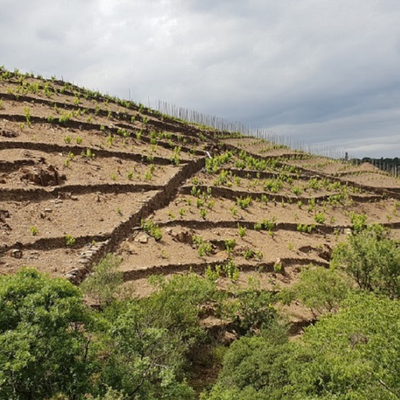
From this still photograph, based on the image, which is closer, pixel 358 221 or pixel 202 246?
pixel 202 246

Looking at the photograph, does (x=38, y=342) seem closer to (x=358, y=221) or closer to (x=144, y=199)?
(x=144, y=199)

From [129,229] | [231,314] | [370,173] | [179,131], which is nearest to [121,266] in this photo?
[129,229]

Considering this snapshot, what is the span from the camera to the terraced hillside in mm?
18375

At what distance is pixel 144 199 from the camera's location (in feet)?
76.4

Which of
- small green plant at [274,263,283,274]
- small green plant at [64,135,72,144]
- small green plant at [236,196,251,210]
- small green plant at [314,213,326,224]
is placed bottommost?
small green plant at [274,263,283,274]

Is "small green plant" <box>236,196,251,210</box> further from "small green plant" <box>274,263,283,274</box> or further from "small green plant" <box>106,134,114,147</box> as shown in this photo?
"small green plant" <box>106,134,114,147</box>

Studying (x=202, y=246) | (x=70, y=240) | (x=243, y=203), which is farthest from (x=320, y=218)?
(x=70, y=240)

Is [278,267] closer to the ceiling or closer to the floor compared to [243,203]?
closer to the floor

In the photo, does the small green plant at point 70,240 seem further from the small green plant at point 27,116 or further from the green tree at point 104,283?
the small green plant at point 27,116

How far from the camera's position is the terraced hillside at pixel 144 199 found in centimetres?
1838

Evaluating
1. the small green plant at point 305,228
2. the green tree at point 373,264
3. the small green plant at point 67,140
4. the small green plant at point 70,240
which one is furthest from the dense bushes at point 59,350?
the small green plant at point 305,228

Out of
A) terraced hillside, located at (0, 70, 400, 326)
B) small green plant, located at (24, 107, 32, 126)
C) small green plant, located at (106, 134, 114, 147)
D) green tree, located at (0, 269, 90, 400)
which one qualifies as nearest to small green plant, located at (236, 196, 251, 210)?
terraced hillside, located at (0, 70, 400, 326)

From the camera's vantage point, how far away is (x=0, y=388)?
6.70 m

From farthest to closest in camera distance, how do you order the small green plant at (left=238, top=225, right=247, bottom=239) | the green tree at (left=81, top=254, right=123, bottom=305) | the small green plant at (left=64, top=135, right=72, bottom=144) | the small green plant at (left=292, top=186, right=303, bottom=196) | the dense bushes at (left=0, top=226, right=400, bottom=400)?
the small green plant at (left=292, top=186, right=303, bottom=196), the small green plant at (left=64, top=135, right=72, bottom=144), the small green plant at (left=238, top=225, right=247, bottom=239), the green tree at (left=81, top=254, right=123, bottom=305), the dense bushes at (left=0, top=226, right=400, bottom=400)
